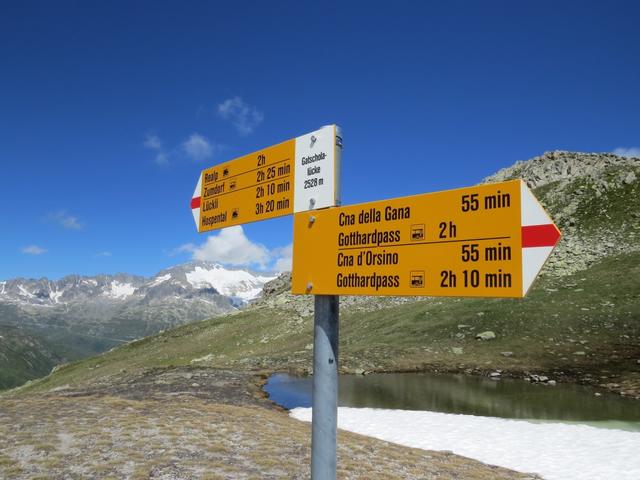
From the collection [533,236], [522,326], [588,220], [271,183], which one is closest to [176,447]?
[271,183]

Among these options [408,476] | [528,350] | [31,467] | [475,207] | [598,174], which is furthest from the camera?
[598,174]

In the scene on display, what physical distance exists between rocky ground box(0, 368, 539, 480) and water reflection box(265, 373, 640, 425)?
23.5 feet

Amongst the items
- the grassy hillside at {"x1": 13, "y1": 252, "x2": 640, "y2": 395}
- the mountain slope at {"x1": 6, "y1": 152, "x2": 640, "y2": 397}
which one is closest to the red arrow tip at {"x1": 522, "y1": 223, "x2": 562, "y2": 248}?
the grassy hillside at {"x1": 13, "y1": 252, "x2": 640, "y2": 395}

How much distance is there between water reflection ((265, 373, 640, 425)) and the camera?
21.6 metres

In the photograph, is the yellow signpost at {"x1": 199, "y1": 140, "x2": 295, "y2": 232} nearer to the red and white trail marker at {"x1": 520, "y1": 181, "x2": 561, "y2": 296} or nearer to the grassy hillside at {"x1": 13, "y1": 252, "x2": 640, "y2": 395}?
the red and white trail marker at {"x1": 520, "y1": 181, "x2": 561, "y2": 296}

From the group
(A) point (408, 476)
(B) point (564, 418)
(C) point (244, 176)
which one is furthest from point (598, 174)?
(C) point (244, 176)

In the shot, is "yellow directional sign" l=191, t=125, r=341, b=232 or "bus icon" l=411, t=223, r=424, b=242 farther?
"yellow directional sign" l=191, t=125, r=341, b=232

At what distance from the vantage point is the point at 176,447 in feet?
40.0

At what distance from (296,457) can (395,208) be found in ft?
34.0

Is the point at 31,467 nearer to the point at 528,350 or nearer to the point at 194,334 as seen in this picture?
the point at 528,350

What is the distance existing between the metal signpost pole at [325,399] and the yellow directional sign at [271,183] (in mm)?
1260

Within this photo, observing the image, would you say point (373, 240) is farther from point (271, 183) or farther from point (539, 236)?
point (271, 183)

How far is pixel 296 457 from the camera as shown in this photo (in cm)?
1220

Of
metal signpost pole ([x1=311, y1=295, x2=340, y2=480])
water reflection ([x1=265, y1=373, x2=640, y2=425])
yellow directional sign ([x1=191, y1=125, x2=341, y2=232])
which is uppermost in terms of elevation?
yellow directional sign ([x1=191, y1=125, x2=341, y2=232])
